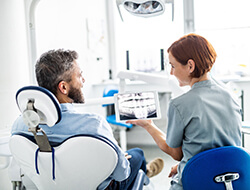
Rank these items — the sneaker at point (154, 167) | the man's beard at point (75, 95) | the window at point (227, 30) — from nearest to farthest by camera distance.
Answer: the man's beard at point (75, 95), the sneaker at point (154, 167), the window at point (227, 30)

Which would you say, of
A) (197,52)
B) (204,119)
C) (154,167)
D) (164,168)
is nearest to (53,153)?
(204,119)

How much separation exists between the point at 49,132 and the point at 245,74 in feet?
9.94

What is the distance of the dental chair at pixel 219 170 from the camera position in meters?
1.12

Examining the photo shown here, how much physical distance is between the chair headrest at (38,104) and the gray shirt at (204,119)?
48 cm

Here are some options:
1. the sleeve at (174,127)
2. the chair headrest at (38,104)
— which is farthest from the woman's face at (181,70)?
the chair headrest at (38,104)

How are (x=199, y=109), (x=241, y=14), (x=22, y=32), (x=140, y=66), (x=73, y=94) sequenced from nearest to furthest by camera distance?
(x=199, y=109) → (x=73, y=94) → (x=22, y=32) → (x=241, y=14) → (x=140, y=66)

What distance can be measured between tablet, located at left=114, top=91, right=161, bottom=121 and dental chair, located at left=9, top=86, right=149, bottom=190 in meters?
0.43

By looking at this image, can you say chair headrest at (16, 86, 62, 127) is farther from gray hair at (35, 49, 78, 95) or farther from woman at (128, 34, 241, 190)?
woman at (128, 34, 241, 190)

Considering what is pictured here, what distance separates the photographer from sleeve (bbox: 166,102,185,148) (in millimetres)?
1229

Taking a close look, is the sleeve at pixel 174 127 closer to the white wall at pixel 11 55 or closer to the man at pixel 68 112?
the man at pixel 68 112

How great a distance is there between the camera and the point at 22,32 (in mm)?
1848

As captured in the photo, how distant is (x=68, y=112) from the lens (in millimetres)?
1301

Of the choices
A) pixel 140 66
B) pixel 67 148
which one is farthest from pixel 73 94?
pixel 140 66

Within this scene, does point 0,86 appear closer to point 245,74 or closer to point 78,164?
point 78,164
